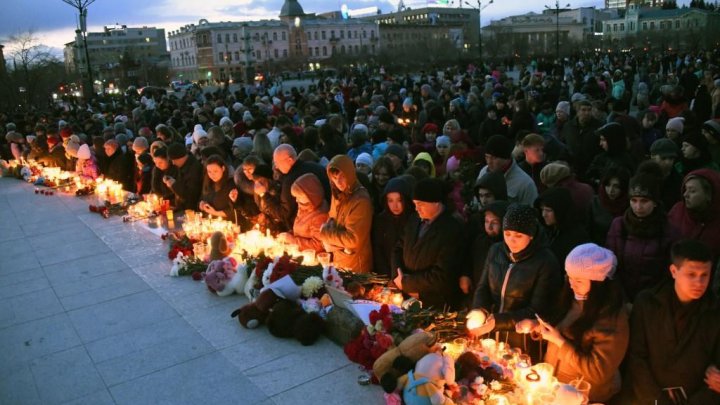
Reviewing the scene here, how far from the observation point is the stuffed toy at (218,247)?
240 inches

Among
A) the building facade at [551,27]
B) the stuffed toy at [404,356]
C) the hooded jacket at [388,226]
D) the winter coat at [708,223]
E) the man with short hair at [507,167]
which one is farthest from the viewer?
the building facade at [551,27]

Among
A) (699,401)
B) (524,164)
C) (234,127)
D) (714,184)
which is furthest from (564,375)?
(234,127)

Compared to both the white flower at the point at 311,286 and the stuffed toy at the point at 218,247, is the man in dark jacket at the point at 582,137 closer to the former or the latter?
the white flower at the point at 311,286

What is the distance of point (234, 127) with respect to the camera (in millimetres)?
11250

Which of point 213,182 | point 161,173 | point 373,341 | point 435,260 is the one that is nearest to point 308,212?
point 435,260

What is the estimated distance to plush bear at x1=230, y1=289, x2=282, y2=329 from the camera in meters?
4.85

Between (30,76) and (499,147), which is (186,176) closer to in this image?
(499,147)

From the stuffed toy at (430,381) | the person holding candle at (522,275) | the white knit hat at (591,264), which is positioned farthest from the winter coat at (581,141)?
the stuffed toy at (430,381)

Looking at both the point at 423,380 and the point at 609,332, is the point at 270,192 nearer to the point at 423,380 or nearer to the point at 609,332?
the point at 423,380

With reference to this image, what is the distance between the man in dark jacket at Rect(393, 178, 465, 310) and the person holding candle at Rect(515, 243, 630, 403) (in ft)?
3.87

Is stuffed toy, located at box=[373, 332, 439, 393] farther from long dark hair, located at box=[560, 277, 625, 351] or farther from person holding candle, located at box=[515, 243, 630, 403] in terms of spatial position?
long dark hair, located at box=[560, 277, 625, 351]

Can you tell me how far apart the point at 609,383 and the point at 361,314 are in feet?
5.70

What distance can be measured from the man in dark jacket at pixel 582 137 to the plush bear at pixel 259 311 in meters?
4.54

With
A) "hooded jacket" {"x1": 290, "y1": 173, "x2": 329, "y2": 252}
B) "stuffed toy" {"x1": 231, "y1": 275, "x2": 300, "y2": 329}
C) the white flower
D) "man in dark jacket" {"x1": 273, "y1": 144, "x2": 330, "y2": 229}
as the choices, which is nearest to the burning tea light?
the white flower
